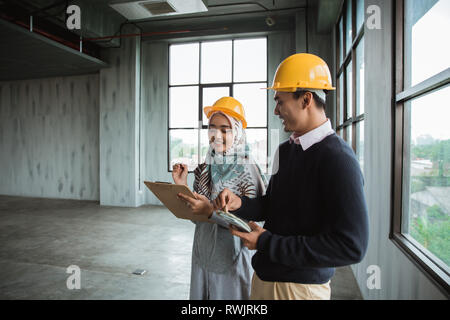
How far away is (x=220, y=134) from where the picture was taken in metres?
1.79

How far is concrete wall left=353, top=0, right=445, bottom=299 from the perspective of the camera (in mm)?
1750

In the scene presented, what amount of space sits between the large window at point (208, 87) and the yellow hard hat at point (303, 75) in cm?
536

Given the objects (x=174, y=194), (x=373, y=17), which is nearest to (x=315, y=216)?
(x=174, y=194)

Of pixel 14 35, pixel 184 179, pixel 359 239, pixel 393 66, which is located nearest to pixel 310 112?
pixel 359 239

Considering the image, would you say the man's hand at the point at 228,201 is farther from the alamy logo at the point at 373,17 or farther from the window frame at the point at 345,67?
the window frame at the point at 345,67

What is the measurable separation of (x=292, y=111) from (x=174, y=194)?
2.29 ft

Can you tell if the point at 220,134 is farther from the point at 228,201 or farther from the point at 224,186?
the point at 228,201

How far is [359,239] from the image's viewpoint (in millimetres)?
863

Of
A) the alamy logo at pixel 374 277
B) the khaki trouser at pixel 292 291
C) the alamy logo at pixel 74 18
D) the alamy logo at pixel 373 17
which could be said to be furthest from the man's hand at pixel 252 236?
the alamy logo at pixel 74 18

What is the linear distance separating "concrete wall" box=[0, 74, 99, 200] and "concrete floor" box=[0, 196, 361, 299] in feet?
5.32

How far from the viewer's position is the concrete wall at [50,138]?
7836mm

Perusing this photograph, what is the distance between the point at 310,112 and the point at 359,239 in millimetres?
477

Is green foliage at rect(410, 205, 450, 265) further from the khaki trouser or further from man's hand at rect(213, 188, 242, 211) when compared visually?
man's hand at rect(213, 188, 242, 211)
